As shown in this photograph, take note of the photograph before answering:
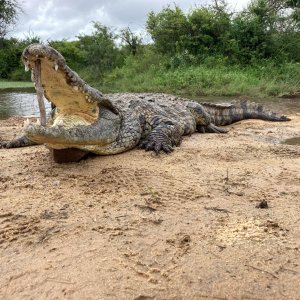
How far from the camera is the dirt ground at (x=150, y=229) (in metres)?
1.89

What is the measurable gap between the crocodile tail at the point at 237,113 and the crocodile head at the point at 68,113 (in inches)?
135

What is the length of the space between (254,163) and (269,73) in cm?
1504

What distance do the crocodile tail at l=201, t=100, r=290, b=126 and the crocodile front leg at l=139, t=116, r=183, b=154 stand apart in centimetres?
232

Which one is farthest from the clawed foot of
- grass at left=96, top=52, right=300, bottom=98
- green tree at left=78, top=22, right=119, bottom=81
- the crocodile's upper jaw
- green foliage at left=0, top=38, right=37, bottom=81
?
green foliage at left=0, top=38, right=37, bottom=81

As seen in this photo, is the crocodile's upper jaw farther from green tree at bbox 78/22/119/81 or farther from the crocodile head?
green tree at bbox 78/22/119/81

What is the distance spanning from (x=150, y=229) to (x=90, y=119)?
195cm

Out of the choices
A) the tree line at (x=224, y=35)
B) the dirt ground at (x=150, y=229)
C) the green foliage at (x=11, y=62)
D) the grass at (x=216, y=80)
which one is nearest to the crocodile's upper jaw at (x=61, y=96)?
the dirt ground at (x=150, y=229)

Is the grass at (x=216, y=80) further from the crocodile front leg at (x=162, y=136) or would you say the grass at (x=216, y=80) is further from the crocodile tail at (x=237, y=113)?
the crocodile front leg at (x=162, y=136)

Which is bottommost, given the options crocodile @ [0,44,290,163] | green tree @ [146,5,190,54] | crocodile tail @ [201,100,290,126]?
crocodile tail @ [201,100,290,126]

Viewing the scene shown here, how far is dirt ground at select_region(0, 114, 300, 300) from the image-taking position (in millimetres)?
1890

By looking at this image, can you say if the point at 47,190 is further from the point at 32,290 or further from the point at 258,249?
the point at 258,249

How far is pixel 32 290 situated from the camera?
6.11ft

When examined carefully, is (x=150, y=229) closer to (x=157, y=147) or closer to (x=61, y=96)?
(x=61, y=96)

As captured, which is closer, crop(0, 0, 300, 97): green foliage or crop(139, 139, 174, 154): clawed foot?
crop(139, 139, 174, 154): clawed foot
